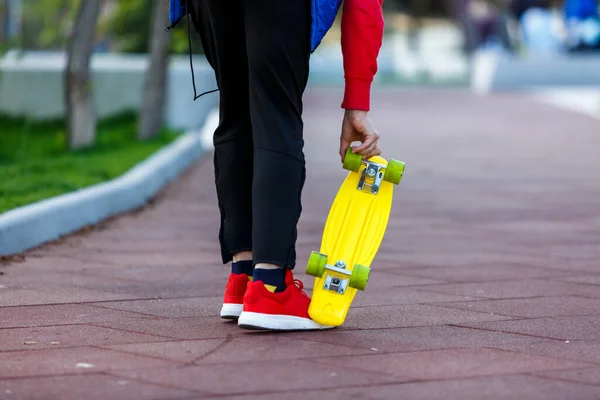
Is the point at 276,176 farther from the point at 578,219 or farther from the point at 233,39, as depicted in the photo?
the point at 578,219

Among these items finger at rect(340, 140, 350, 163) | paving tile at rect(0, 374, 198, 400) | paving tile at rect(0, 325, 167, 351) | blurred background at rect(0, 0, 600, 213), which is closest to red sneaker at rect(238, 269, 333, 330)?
paving tile at rect(0, 325, 167, 351)

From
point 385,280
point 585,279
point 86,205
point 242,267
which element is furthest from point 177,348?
point 86,205

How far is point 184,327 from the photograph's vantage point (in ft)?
12.2

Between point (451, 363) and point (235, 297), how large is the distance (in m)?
0.81

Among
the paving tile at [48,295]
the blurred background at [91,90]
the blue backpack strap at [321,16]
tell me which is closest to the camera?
the blue backpack strap at [321,16]

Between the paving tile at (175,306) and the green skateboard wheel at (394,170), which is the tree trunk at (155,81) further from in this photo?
the green skateboard wheel at (394,170)

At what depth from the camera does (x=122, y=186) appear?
7059 millimetres

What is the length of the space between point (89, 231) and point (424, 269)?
1.94m

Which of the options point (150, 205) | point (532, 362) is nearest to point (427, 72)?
point (150, 205)

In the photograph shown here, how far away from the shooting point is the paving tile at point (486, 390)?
289cm

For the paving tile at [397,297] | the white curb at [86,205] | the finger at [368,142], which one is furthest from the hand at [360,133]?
the white curb at [86,205]

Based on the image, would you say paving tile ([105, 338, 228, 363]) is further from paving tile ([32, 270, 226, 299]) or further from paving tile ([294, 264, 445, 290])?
paving tile ([294, 264, 445, 290])

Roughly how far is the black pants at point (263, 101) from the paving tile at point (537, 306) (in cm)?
89

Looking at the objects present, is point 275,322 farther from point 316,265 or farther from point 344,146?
point 344,146
